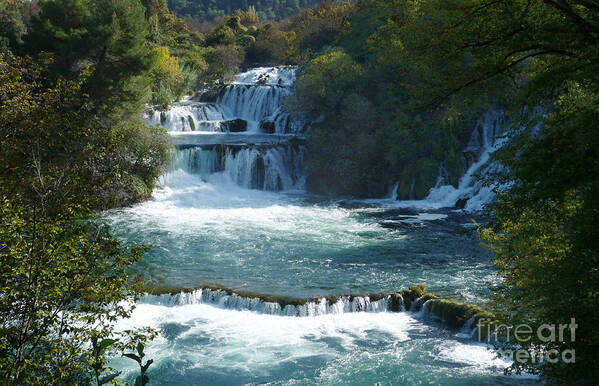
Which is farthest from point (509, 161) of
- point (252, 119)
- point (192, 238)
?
point (252, 119)

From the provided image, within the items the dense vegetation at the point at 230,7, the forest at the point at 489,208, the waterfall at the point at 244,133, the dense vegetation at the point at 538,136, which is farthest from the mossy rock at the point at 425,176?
the dense vegetation at the point at 230,7

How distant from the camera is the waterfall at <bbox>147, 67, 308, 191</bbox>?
2842 cm

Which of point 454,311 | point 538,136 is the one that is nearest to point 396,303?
point 454,311

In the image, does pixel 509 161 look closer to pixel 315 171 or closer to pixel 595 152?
pixel 595 152

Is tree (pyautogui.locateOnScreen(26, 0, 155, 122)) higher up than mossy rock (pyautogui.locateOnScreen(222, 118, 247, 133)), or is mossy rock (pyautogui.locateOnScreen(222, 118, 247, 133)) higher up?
tree (pyautogui.locateOnScreen(26, 0, 155, 122))

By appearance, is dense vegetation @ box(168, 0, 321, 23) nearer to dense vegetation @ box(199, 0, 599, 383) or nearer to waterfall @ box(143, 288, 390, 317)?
waterfall @ box(143, 288, 390, 317)

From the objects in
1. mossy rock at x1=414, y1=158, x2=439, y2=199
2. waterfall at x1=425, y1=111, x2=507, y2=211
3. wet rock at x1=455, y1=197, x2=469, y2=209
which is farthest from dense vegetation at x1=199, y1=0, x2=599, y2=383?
mossy rock at x1=414, y1=158, x2=439, y2=199

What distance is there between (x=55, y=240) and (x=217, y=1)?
105 metres

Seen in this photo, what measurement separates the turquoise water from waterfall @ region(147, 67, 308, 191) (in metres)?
3.27

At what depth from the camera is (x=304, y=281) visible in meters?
14.4

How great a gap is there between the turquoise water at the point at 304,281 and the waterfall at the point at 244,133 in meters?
3.27

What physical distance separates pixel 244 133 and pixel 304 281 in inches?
878

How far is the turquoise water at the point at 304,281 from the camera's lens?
10117mm

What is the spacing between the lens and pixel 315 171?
2916 centimetres
